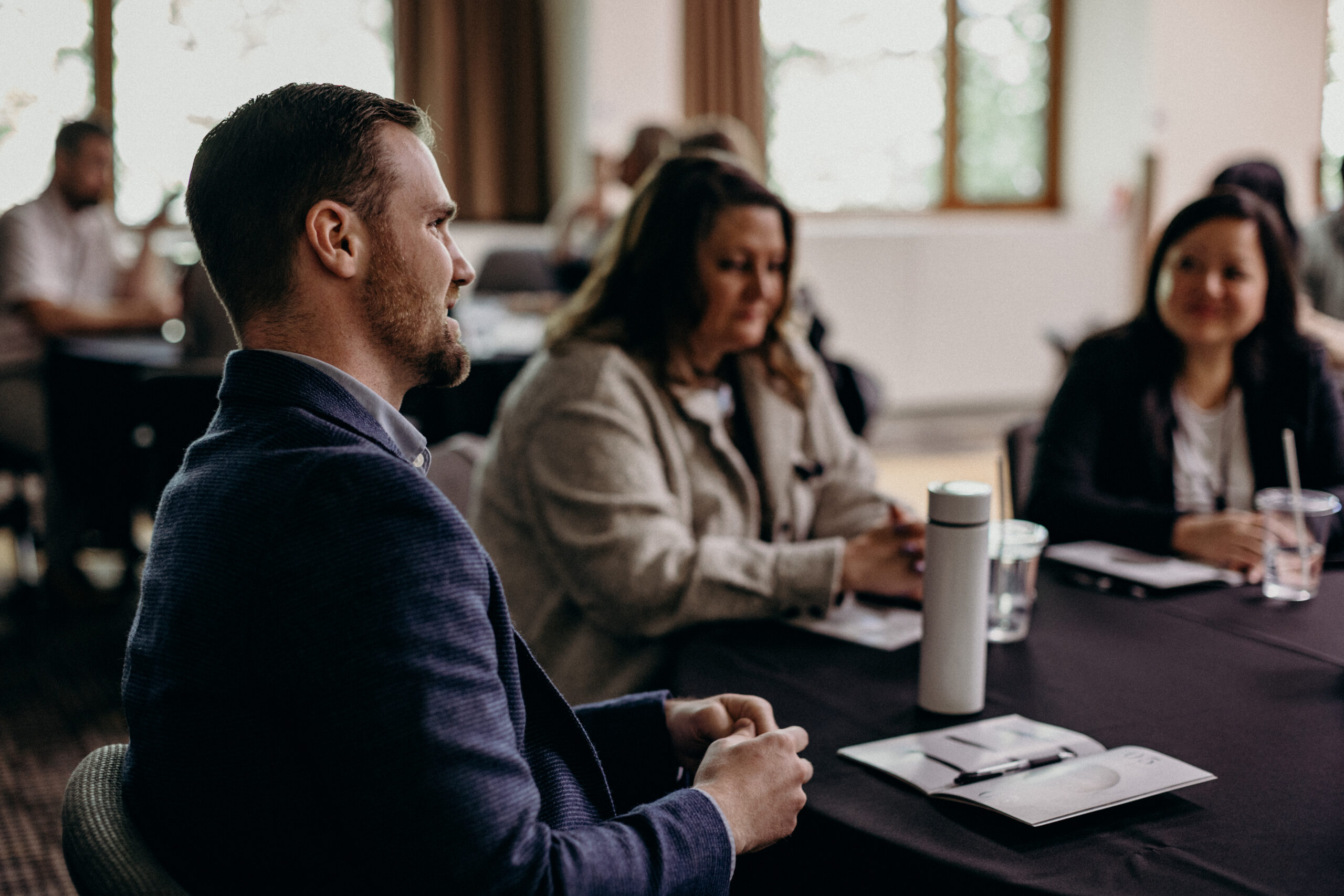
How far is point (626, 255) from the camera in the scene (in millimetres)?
1857

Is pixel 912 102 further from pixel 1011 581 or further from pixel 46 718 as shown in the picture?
pixel 1011 581

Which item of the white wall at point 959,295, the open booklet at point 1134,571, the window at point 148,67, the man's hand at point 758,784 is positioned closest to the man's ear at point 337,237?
the man's hand at point 758,784

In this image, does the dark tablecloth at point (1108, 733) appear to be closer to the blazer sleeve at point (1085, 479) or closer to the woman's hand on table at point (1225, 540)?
the woman's hand on table at point (1225, 540)

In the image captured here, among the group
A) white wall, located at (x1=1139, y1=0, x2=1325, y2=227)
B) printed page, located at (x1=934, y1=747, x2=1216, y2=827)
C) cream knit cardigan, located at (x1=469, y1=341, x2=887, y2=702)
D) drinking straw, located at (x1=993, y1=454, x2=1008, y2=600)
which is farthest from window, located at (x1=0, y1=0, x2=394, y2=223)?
printed page, located at (x1=934, y1=747, x2=1216, y2=827)

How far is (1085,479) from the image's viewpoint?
1987mm

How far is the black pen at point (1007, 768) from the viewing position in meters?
0.95

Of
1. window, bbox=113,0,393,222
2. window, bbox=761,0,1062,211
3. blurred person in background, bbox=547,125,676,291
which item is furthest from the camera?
window, bbox=761,0,1062,211

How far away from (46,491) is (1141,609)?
3.49 metres

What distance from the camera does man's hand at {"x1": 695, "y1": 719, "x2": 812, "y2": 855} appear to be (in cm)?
87

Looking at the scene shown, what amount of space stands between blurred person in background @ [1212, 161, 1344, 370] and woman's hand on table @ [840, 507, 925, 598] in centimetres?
157

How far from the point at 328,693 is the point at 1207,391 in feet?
6.22

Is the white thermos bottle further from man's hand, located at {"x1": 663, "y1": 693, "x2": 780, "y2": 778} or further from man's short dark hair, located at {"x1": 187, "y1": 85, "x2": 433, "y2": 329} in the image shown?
man's short dark hair, located at {"x1": 187, "y1": 85, "x2": 433, "y2": 329}

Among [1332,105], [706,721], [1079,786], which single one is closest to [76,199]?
[706,721]

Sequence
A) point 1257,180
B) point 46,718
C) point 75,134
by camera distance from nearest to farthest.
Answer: point 46,718 < point 1257,180 < point 75,134
